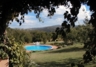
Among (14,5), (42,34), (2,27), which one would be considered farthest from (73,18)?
(42,34)

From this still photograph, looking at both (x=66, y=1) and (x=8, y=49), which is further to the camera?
(x=8, y=49)

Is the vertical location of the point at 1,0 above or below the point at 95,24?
above

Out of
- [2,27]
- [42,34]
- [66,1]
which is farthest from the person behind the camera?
[42,34]

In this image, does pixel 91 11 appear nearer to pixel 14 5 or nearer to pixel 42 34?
pixel 14 5

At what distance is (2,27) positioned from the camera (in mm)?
7848

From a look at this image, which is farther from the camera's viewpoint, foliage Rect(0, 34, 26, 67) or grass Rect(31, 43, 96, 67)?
grass Rect(31, 43, 96, 67)

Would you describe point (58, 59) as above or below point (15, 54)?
below

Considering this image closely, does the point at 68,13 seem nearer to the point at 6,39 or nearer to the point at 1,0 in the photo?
the point at 1,0

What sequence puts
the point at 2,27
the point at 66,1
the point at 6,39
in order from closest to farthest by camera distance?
the point at 66,1, the point at 2,27, the point at 6,39

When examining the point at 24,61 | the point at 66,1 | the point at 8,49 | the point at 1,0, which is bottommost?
the point at 24,61

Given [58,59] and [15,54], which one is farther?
[58,59]

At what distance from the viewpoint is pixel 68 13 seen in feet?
12.2

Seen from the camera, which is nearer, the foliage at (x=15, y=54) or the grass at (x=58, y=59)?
the foliage at (x=15, y=54)

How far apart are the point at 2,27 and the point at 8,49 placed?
1705mm
